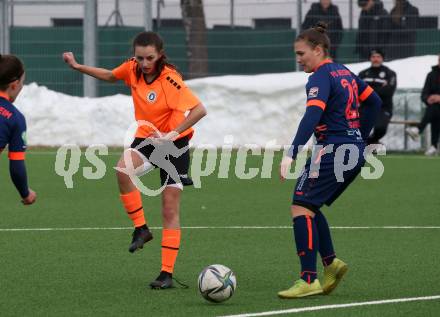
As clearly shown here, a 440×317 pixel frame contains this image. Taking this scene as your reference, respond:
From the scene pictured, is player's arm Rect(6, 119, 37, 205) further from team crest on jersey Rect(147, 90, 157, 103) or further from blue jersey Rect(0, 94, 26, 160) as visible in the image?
team crest on jersey Rect(147, 90, 157, 103)

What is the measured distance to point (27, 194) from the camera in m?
7.89

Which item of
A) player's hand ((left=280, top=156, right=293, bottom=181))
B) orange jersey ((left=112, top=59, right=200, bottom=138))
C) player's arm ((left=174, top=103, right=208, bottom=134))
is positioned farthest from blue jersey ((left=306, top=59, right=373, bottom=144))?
orange jersey ((left=112, top=59, right=200, bottom=138))

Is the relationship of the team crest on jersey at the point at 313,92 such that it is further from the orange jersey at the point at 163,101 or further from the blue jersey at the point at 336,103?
the orange jersey at the point at 163,101

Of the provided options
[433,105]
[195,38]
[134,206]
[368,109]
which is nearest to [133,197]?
[134,206]

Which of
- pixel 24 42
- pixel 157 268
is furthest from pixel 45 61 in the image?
pixel 157 268

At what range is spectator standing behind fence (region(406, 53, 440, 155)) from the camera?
21188 millimetres

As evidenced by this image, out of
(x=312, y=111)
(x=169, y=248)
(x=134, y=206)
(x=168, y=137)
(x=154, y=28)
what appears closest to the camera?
(x=312, y=111)

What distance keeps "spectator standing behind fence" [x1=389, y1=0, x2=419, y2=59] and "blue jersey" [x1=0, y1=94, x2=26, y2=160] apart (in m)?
15.5

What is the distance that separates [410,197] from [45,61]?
1088cm

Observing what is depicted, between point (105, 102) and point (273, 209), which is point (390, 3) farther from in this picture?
point (273, 209)

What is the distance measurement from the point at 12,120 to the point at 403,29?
626 inches

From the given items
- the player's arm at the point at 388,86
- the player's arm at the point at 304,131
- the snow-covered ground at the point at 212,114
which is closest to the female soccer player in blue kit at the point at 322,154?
the player's arm at the point at 304,131

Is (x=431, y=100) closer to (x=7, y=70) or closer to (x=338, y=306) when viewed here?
(x=338, y=306)

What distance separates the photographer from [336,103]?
8117mm
